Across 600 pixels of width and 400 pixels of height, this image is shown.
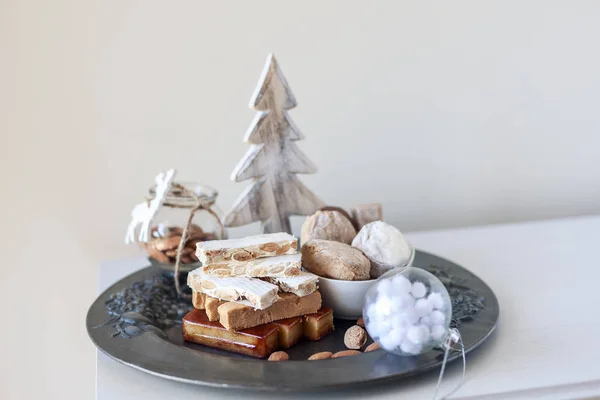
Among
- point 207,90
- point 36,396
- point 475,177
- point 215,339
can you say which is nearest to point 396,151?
point 475,177

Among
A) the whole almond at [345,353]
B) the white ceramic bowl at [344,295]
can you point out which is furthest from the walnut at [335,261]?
the whole almond at [345,353]

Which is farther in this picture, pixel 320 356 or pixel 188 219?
pixel 188 219

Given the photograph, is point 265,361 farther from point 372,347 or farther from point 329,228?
point 329,228

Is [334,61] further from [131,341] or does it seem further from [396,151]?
[131,341]

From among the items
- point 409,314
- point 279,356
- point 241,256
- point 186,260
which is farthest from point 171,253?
point 409,314

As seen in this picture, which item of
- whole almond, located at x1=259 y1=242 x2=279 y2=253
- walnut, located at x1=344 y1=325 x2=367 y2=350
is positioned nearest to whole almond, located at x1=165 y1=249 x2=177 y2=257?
whole almond, located at x1=259 y1=242 x2=279 y2=253

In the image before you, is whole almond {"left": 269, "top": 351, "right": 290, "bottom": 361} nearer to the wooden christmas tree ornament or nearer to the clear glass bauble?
the clear glass bauble
